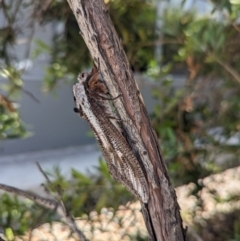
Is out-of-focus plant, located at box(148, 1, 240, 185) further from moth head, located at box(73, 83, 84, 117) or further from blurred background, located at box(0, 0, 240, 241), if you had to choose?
moth head, located at box(73, 83, 84, 117)

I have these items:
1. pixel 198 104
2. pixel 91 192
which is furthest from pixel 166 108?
pixel 91 192

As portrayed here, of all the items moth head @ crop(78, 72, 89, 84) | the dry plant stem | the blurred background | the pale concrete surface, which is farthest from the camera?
the pale concrete surface

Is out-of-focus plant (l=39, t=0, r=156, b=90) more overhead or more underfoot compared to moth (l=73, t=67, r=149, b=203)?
more overhead

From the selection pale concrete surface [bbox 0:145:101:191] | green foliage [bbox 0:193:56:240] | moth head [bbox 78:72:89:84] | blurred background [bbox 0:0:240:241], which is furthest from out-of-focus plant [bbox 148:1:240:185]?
pale concrete surface [bbox 0:145:101:191]

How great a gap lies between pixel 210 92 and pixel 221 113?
16 cm

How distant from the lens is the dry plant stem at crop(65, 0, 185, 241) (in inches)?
15.5

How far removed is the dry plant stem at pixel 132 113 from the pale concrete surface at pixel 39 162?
1.85 meters

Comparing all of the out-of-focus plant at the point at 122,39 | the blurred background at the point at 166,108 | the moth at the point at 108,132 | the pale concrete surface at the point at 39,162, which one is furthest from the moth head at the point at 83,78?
the pale concrete surface at the point at 39,162

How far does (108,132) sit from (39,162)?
2.31 m

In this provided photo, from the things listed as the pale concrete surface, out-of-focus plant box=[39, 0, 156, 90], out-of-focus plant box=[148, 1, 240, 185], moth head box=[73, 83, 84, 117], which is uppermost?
the pale concrete surface

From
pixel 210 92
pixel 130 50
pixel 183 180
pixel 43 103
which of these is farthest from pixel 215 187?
pixel 43 103

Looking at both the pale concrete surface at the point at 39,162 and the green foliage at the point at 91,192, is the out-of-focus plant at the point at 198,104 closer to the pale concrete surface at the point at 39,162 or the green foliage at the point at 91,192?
the green foliage at the point at 91,192

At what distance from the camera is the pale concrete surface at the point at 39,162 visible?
2383 mm

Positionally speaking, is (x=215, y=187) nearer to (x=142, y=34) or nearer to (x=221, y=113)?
(x=221, y=113)
